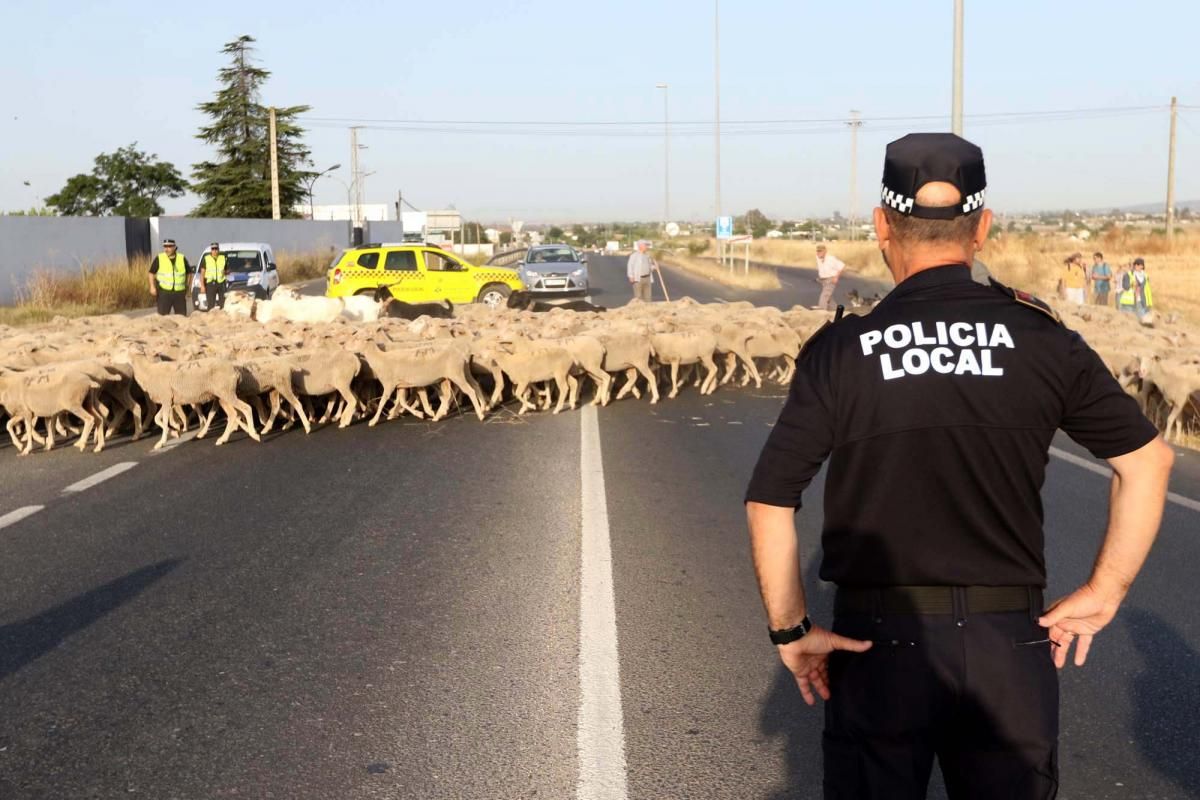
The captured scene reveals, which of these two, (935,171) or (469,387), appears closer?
(935,171)

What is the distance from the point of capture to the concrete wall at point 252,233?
4456 cm

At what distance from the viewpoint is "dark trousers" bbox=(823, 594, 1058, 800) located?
2621mm

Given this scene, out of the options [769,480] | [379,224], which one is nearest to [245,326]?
[769,480]

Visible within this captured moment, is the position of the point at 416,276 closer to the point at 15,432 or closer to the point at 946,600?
the point at 15,432

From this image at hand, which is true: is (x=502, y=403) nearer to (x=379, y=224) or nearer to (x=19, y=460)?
(x=19, y=460)

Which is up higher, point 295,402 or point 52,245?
point 52,245

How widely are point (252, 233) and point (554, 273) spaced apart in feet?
79.3

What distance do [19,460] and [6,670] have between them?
6649mm

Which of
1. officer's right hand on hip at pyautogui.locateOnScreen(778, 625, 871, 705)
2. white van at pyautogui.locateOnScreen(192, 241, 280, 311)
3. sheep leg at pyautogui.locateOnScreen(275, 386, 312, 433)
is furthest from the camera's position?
white van at pyautogui.locateOnScreen(192, 241, 280, 311)

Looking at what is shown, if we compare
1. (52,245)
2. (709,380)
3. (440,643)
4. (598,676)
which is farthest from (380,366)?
(52,245)

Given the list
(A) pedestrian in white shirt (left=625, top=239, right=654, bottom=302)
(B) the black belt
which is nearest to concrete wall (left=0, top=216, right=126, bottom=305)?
(A) pedestrian in white shirt (left=625, top=239, right=654, bottom=302)

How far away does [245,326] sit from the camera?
1752cm

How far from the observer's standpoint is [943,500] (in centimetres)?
266

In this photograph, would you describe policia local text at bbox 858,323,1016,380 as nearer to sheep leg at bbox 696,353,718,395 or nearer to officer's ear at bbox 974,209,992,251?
officer's ear at bbox 974,209,992,251
